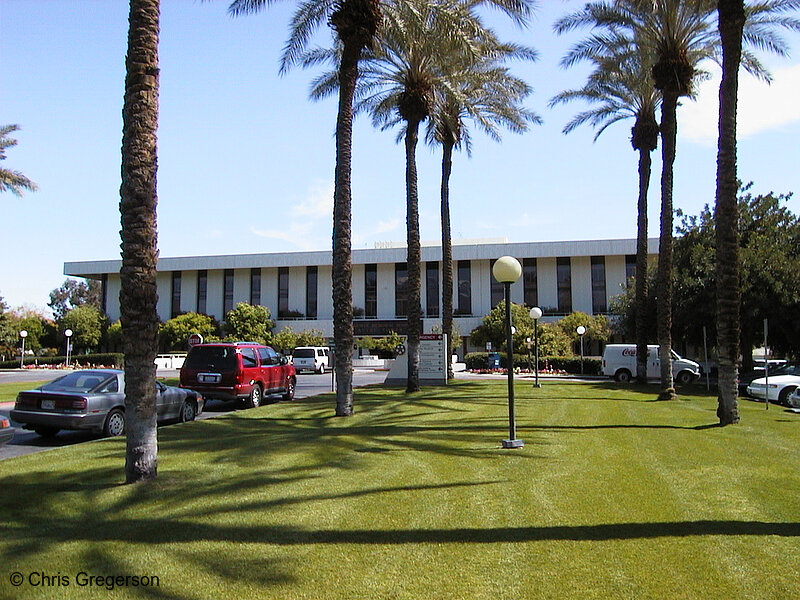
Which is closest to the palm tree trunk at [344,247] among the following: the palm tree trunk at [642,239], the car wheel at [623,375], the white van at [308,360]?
the palm tree trunk at [642,239]

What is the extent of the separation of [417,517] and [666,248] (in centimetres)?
1836

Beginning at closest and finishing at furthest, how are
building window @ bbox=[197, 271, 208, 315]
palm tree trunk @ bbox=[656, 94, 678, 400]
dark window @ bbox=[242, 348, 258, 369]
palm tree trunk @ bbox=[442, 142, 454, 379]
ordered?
dark window @ bbox=[242, 348, 258, 369] < palm tree trunk @ bbox=[656, 94, 678, 400] < palm tree trunk @ bbox=[442, 142, 454, 379] < building window @ bbox=[197, 271, 208, 315]

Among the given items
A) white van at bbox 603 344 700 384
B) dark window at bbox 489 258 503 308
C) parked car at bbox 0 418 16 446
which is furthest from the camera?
dark window at bbox 489 258 503 308

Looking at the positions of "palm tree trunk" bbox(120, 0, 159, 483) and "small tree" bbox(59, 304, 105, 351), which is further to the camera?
"small tree" bbox(59, 304, 105, 351)

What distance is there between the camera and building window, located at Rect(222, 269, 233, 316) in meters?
70.2

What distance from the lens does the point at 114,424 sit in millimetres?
12914

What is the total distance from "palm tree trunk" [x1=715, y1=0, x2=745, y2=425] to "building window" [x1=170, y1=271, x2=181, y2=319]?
215 feet

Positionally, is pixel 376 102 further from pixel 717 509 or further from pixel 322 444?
pixel 717 509

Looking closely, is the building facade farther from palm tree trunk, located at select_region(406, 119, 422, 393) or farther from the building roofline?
A: palm tree trunk, located at select_region(406, 119, 422, 393)

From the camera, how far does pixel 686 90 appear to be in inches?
830

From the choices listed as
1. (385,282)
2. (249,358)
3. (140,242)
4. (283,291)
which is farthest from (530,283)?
(140,242)

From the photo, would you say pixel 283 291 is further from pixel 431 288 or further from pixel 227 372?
pixel 227 372

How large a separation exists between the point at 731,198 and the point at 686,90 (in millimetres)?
8798

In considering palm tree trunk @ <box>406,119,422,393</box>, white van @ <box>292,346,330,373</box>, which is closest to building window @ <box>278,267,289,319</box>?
white van @ <box>292,346,330,373</box>
